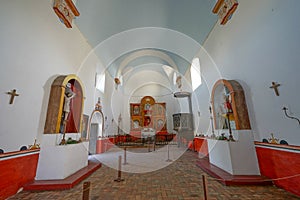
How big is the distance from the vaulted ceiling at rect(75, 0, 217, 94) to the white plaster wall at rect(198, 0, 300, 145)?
5.23ft

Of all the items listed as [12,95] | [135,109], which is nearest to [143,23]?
[12,95]

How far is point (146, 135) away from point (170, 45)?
8.28 meters

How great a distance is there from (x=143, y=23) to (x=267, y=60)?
16.8 ft

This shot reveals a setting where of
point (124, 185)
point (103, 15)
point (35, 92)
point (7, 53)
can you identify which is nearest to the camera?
point (7, 53)

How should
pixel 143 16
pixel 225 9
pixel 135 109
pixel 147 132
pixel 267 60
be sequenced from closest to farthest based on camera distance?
pixel 267 60
pixel 225 9
pixel 143 16
pixel 147 132
pixel 135 109

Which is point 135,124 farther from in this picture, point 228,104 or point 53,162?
point 228,104

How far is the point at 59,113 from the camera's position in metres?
3.41

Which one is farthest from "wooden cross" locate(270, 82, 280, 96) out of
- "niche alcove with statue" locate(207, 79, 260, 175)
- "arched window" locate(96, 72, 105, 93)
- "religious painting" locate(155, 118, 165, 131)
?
"religious painting" locate(155, 118, 165, 131)

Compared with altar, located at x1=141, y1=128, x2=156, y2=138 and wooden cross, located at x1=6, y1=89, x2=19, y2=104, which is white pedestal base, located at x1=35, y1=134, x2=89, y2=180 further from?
altar, located at x1=141, y1=128, x2=156, y2=138

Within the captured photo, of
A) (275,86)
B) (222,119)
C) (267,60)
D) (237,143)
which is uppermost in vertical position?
(267,60)

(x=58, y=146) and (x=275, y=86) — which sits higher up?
(x=275, y=86)

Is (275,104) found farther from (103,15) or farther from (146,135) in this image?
(146,135)

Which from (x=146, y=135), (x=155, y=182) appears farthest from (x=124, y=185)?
(x=146, y=135)

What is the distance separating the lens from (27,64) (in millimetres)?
2949
